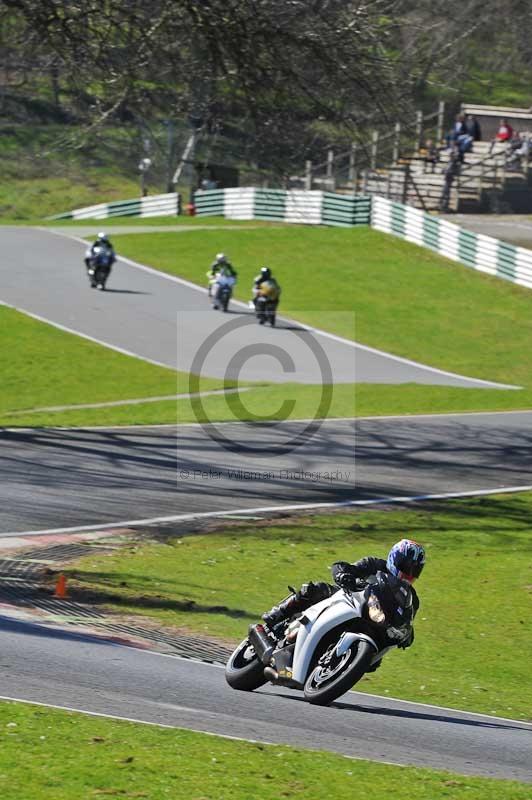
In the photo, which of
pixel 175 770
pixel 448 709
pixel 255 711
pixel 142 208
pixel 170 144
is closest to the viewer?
pixel 175 770

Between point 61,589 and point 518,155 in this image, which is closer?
point 61,589

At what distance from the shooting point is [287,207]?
156ft

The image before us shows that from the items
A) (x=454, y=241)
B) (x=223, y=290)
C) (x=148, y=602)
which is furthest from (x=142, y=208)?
(x=148, y=602)

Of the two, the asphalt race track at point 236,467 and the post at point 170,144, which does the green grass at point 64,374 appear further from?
the post at point 170,144

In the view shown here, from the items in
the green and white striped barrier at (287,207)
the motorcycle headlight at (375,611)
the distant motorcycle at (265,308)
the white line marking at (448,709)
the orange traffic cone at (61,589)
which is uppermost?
the green and white striped barrier at (287,207)

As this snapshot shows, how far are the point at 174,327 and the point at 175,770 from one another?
27727 mm

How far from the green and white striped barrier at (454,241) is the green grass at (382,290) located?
449 mm

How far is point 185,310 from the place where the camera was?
36.7 meters

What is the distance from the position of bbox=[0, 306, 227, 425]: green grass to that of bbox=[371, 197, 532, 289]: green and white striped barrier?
15991 millimetres

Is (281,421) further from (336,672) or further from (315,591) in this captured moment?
(336,672)

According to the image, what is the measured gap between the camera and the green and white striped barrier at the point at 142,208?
5138cm

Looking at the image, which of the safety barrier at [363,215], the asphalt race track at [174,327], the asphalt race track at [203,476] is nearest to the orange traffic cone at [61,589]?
Answer: the asphalt race track at [203,476]

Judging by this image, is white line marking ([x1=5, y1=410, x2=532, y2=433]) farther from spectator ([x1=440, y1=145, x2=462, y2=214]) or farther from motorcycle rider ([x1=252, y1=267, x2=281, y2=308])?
spectator ([x1=440, y1=145, x2=462, y2=214])

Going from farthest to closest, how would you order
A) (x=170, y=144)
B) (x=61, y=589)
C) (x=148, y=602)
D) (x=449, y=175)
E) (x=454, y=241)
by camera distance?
(x=449, y=175) → (x=454, y=241) → (x=170, y=144) → (x=148, y=602) → (x=61, y=589)
